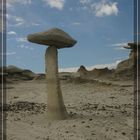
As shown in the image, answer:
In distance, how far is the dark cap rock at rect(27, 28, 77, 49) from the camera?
936cm

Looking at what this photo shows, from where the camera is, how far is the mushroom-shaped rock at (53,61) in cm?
941

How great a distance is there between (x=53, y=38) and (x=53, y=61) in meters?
0.62

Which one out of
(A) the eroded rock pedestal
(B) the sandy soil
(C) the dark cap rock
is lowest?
(B) the sandy soil

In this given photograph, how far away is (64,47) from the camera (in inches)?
393

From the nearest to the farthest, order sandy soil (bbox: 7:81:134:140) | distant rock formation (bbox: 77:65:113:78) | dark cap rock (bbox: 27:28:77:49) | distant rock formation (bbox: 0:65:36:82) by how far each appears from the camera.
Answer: sandy soil (bbox: 7:81:134:140)
dark cap rock (bbox: 27:28:77:49)
distant rock formation (bbox: 77:65:113:78)
distant rock formation (bbox: 0:65:36:82)

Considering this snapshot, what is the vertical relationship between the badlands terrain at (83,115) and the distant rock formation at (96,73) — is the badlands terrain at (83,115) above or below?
below

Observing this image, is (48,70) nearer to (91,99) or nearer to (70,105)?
(70,105)

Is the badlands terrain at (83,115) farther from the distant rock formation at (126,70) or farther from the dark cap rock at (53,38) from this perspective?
the dark cap rock at (53,38)

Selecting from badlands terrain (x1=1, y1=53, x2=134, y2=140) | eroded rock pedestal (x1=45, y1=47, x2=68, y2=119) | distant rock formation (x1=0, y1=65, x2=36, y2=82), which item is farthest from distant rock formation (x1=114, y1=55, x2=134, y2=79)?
eroded rock pedestal (x1=45, y1=47, x2=68, y2=119)

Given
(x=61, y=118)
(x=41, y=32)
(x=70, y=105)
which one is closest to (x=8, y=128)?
(x=61, y=118)

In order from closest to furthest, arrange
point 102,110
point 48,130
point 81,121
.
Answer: point 48,130 → point 81,121 → point 102,110

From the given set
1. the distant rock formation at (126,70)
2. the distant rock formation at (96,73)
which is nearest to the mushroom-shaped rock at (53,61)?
the distant rock formation at (126,70)

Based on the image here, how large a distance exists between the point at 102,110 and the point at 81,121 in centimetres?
210

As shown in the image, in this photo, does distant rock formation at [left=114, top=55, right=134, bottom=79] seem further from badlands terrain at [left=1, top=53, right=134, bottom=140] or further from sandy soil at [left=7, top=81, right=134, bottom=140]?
sandy soil at [left=7, top=81, right=134, bottom=140]
